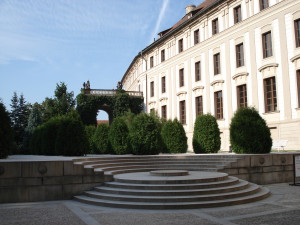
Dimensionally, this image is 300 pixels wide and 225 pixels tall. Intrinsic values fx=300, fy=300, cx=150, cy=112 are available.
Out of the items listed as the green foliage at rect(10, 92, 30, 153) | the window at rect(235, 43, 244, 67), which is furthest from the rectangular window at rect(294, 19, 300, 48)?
the green foliage at rect(10, 92, 30, 153)

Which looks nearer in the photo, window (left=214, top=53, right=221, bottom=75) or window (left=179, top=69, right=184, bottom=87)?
window (left=214, top=53, right=221, bottom=75)

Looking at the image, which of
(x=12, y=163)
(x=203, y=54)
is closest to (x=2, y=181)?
(x=12, y=163)

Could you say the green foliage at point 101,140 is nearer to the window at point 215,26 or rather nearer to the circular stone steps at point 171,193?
the circular stone steps at point 171,193

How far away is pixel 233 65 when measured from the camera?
28.8 m

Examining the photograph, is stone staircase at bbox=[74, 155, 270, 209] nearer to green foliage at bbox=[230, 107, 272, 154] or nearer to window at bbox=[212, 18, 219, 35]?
green foliage at bbox=[230, 107, 272, 154]

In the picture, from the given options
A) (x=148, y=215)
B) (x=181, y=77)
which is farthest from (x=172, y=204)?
(x=181, y=77)

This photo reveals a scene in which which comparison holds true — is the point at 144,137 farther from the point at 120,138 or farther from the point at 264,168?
the point at 264,168

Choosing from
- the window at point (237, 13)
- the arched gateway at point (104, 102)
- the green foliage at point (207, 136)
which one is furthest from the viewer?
the arched gateway at point (104, 102)

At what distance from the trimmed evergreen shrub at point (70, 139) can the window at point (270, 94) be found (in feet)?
52.8

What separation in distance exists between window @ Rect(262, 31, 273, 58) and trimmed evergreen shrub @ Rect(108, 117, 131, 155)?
45.3ft

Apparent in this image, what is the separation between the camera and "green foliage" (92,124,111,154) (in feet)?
77.9

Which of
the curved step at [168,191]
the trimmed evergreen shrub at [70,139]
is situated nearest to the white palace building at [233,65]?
the curved step at [168,191]

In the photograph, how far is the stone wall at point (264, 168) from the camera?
13.8m

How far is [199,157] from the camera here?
15891mm
